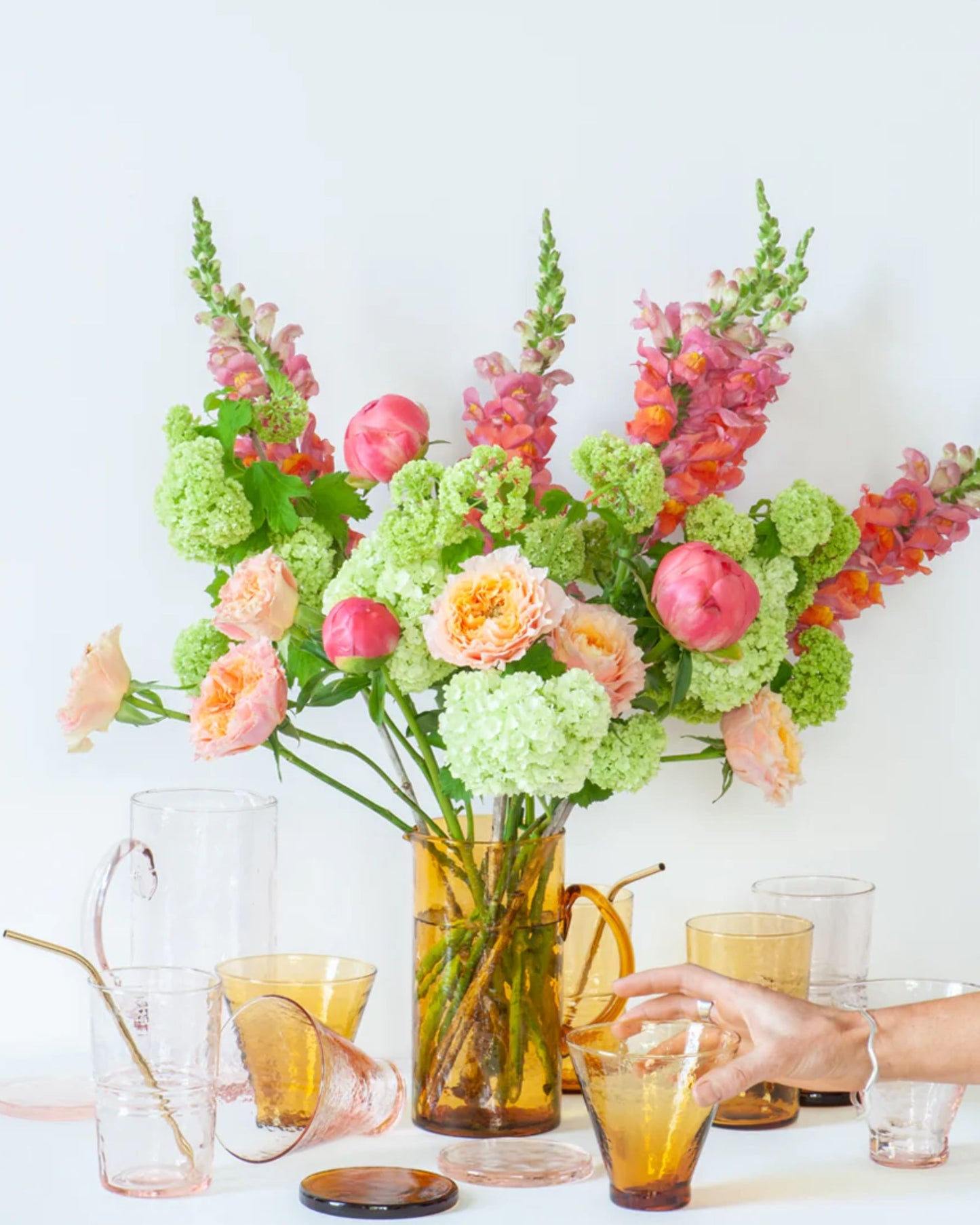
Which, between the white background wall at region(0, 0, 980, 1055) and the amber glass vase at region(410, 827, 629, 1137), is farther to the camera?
the white background wall at region(0, 0, 980, 1055)

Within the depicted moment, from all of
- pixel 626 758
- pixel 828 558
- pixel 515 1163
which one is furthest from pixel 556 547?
pixel 515 1163

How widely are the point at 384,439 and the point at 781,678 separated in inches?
17.9

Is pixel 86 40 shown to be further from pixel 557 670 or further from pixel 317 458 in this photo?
pixel 557 670

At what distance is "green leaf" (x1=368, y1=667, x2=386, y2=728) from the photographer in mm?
1277

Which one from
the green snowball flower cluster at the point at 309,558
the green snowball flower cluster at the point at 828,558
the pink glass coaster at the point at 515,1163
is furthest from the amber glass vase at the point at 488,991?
the green snowball flower cluster at the point at 828,558

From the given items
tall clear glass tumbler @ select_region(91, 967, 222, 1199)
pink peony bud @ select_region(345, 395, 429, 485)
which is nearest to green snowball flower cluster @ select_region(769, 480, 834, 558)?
pink peony bud @ select_region(345, 395, 429, 485)

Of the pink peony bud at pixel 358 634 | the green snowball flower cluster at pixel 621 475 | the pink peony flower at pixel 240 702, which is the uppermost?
the green snowball flower cluster at pixel 621 475

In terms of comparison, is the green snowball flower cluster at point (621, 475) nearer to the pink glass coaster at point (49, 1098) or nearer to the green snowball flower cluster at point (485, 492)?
the green snowball flower cluster at point (485, 492)

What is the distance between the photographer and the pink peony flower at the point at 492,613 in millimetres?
1193

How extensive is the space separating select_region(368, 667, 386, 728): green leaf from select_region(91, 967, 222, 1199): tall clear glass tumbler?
256 millimetres

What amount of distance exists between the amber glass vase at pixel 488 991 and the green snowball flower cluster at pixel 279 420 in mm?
376

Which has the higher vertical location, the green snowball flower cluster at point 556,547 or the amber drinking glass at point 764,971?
the green snowball flower cluster at point 556,547

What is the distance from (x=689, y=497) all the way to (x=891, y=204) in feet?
1.53

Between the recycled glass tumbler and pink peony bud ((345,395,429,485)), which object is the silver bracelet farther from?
pink peony bud ((345,395,429,485))
